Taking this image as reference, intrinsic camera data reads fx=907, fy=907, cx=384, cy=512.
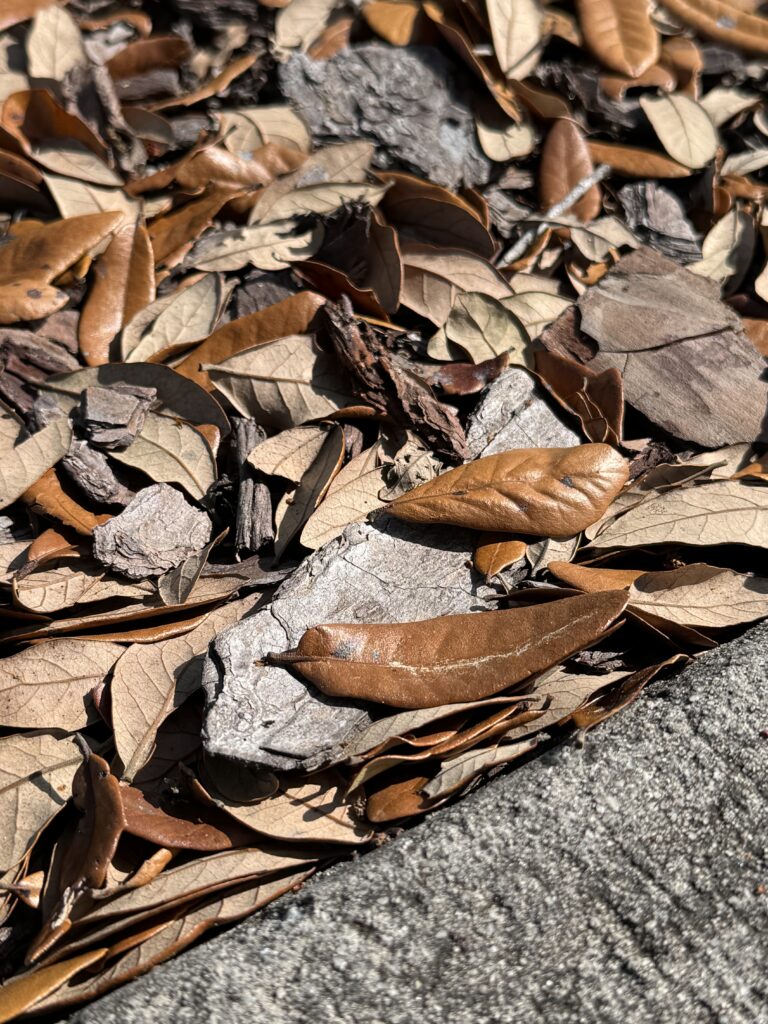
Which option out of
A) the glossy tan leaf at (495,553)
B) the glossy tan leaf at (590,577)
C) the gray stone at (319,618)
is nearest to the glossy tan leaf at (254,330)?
the gray stone at (319,618)

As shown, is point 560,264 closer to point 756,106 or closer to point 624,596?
point 756,106

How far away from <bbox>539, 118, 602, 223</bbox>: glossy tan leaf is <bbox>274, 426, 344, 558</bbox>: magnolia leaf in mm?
989

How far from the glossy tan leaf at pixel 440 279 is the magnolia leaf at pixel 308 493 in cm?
41

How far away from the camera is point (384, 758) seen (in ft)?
4.25

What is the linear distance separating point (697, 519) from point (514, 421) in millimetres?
374

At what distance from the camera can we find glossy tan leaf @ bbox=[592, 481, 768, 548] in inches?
62.3

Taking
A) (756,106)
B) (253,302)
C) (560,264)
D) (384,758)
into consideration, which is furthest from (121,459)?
(756,106)

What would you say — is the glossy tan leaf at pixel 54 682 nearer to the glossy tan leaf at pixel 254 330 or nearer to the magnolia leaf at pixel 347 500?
the magnolia leaf at pixel 347 500

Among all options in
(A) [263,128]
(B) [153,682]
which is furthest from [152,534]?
(A) [263,128]

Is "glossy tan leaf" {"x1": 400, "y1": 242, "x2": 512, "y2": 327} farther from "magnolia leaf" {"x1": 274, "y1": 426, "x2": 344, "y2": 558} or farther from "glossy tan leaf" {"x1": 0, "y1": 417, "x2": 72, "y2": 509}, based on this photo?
"glossy tan leaf" {"x1": 0, "y1": 417, "x2": 72, "y2": 509}

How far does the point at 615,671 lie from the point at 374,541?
0.45 m

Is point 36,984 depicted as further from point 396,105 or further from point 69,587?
point 396,105

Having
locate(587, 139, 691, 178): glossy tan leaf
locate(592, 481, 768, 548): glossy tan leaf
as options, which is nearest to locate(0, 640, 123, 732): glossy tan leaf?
locate(592, 481, 768, 548): glossy tan leaf

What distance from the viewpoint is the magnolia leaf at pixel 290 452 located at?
1.66 meters
